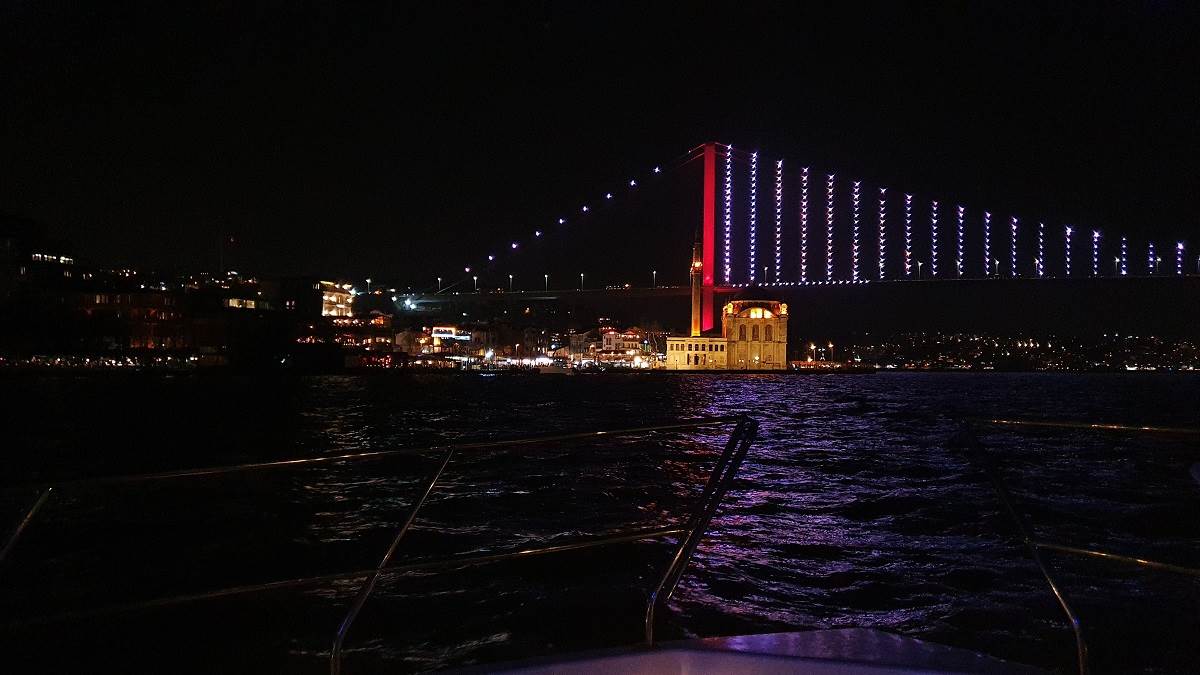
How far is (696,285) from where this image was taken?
5312cm

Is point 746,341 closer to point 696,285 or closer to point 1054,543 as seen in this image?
point 696,285

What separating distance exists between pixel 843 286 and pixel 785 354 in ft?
94.8

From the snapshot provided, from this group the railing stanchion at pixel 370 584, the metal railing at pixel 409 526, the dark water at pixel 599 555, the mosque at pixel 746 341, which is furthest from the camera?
the mosque at pixel 746 341

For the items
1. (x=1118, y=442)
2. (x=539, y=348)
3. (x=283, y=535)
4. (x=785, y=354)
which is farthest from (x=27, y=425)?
(x=539, y=348)

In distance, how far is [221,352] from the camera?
62.0 meters

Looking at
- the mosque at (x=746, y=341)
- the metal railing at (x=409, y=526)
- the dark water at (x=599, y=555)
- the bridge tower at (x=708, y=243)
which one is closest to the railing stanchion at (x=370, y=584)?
the metal railing at (x=409, y=526)

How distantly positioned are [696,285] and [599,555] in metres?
48.2

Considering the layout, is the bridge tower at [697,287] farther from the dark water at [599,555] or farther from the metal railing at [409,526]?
the metal railing at [409,526]

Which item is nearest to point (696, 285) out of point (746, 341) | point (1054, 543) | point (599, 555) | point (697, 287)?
point (697, 287)

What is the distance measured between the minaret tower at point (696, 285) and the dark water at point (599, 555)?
123ft

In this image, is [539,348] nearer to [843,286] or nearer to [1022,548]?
[843,286]

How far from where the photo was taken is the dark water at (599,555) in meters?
3.79

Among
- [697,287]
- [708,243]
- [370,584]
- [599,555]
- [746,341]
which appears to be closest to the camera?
[370,584]

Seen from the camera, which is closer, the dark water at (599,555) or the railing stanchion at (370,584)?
the railing stanchion at (370,584)
